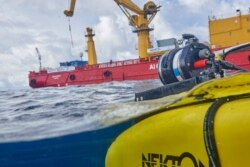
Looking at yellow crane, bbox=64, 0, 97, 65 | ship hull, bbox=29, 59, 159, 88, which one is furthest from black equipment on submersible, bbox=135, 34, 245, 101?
yellow crane, bbox=64, 0, 97, 65

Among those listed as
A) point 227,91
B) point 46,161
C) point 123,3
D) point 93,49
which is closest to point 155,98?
point 227,91

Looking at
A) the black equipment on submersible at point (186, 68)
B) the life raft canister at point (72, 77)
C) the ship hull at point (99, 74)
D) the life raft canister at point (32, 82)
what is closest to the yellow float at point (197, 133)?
the black equipment on submersible at point (186, 68)

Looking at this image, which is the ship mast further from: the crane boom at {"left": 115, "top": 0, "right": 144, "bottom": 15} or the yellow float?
the yellow float

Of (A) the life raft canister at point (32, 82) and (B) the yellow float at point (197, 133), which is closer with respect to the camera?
(B) the yellow float at point (197, 133)

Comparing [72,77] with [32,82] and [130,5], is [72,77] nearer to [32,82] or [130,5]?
[32,82]

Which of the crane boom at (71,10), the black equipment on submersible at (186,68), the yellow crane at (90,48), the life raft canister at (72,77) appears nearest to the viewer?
the black equipment on submersible at (186,68)

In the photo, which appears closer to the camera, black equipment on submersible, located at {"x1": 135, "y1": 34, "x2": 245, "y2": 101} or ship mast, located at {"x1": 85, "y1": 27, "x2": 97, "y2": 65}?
black equipment on submersible, located at {"x1": 135, "y1": 34, "x2": 245, "y2": 101}

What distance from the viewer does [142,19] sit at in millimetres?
39594

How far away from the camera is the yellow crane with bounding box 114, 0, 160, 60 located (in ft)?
126

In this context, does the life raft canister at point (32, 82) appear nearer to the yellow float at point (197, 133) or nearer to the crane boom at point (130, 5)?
the crane boom at point (130, 5)

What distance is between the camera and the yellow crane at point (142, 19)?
3830 centimetres

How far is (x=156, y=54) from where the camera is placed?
35312 mm

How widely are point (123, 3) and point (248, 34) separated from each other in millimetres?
13627

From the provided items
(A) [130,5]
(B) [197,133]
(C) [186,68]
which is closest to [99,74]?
(A) [130,5]
